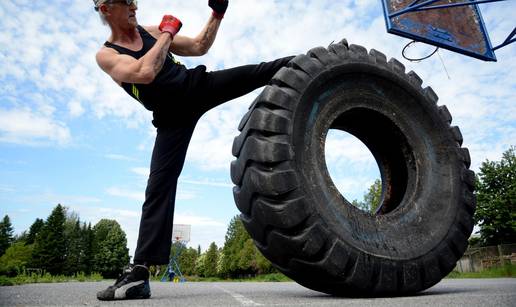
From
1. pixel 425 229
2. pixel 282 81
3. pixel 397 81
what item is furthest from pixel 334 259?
pixel 397 81

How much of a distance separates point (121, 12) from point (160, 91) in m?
0.59

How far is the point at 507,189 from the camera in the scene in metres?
26.2

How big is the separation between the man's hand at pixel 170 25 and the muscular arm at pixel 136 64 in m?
0.04

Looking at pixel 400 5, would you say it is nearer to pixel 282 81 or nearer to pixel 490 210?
pixel 282 81

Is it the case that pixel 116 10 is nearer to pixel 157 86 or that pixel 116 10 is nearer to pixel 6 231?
pixel 157 86

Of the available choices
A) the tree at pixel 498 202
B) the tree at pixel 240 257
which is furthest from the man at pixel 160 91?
the tree at pixel 240 257

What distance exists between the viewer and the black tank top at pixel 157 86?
2430 mm

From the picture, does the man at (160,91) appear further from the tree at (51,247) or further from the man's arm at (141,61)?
the tree at (51,247)

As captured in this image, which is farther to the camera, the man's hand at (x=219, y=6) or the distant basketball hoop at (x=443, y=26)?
the distant basketball hoop at (x=443, y=26)

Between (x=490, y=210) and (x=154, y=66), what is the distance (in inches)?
1163

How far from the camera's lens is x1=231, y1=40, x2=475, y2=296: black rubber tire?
1912 millimetres

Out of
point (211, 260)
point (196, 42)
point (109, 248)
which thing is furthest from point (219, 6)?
point (211, 260)

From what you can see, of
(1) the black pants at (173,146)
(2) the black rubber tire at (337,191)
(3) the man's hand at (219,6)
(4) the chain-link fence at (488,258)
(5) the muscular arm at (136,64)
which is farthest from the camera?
(4) the chain-link fence at (488,258)

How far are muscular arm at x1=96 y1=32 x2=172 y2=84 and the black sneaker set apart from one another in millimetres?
1137
